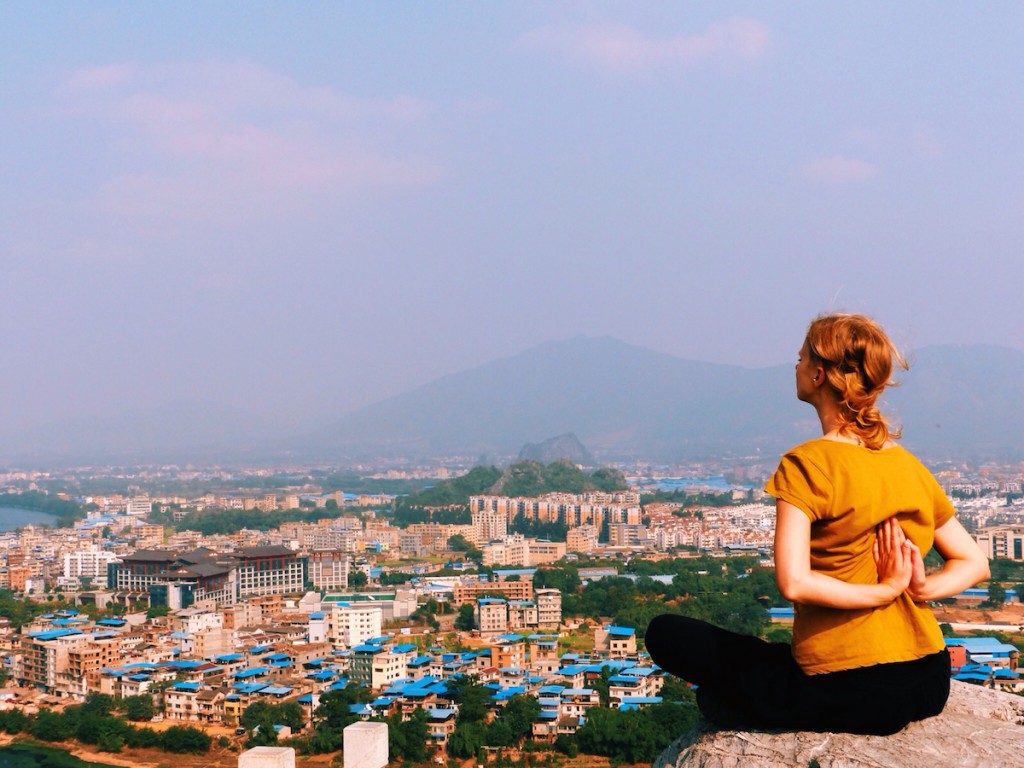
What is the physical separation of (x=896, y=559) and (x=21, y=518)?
3032 centimetres

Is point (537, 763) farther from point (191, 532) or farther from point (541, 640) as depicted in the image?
point (191, 532)

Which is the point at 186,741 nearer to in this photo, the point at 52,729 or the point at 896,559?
the point at 52,729

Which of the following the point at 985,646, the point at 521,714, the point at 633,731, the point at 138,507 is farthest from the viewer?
the point at 138,507

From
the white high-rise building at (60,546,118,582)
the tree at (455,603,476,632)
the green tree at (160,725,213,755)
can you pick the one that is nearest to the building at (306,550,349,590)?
the white high-rise building at (60,546,118,582)

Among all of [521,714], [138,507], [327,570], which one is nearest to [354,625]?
[521,714]

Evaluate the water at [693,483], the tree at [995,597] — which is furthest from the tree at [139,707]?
the water at [693,483]

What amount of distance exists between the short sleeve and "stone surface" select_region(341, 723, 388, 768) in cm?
55

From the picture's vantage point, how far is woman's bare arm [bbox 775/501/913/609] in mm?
729

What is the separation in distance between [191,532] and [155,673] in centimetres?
1398

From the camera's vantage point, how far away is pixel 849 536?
750 millimetres

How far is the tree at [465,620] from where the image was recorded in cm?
1147

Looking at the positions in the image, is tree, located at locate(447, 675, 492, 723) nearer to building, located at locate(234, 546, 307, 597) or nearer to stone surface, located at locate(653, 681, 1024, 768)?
stone surface, located at locate(653, 681, 1024, 768)

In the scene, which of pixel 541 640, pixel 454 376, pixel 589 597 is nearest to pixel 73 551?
pixel 589 597

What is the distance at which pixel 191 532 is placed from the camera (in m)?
22.0
